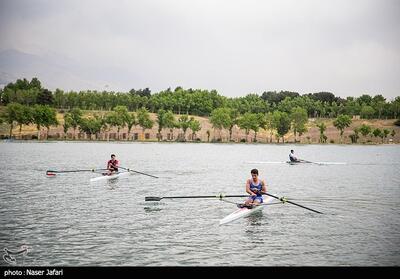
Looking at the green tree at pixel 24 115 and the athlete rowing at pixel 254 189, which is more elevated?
the green tree at pixel 24 115

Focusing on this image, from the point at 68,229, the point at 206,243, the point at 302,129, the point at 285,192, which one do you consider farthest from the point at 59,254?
the point at 302,129

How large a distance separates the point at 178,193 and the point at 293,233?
16.4 metres

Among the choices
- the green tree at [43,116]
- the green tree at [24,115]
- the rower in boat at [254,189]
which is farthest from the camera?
the green tree at [43,116]

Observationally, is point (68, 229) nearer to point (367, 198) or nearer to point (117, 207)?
point (117, 207)

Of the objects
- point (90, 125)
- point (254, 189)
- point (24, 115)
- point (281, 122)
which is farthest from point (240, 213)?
point (281, 122)

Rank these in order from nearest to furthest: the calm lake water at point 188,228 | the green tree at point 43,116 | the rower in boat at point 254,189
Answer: the calm lake water at point 188,228
the rower in boat at point 254,189
the green tree at point 43,116

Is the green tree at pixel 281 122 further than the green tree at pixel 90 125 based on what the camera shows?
Yes

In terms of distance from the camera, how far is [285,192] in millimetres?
40000

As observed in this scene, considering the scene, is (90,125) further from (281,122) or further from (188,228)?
(188,228)

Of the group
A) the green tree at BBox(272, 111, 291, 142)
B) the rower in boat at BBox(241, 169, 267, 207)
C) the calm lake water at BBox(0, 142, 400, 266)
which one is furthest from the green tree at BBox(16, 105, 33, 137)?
the rower in boat at BBox(241, 169, 267, 207)

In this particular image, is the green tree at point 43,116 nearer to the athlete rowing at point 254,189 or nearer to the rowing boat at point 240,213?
the rowing boat at point 240,213

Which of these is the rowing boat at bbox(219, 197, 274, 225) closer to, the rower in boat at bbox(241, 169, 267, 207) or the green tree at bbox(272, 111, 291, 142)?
the rower in boat at bbox(241, 169, 267, 207)

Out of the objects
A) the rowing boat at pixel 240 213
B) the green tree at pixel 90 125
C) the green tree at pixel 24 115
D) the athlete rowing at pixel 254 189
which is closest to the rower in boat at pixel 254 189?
the athlete rowing at pixel 254 189

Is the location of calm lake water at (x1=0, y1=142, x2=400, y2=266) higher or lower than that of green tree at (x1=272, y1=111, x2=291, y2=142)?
lower
